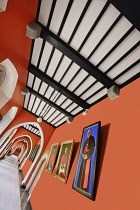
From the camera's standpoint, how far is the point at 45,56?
4004 millimetres

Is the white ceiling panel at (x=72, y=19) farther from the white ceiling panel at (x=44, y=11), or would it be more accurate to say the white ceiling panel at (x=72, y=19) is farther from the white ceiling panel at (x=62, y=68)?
the white ceiling panel at (x=62, y=68)

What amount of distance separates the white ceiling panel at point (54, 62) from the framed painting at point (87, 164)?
214cm

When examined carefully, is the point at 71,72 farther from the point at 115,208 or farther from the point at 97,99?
the point at 115,208

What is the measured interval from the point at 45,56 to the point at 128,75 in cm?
238

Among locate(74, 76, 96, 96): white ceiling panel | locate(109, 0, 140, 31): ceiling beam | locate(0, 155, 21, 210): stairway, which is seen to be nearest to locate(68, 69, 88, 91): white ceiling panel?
locate(74, 76, 96, 96): white ceiling panel

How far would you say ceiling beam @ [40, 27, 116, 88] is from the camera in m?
3.20

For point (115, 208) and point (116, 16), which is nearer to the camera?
point (115, 208)

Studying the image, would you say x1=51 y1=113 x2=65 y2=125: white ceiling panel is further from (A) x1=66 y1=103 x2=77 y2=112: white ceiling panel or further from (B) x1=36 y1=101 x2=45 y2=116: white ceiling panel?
(B) x1=36 y1=101 x2=45 y2=116: white ceiling panel

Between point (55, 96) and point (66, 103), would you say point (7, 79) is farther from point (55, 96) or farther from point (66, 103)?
point (66, 103)

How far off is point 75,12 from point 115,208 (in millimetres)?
3397

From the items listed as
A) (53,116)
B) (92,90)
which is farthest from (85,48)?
(53,116)

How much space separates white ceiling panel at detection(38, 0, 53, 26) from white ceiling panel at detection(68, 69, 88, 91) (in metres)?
1.53

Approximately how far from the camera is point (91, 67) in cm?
336

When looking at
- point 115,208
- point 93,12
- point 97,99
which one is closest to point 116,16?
point 93,12
